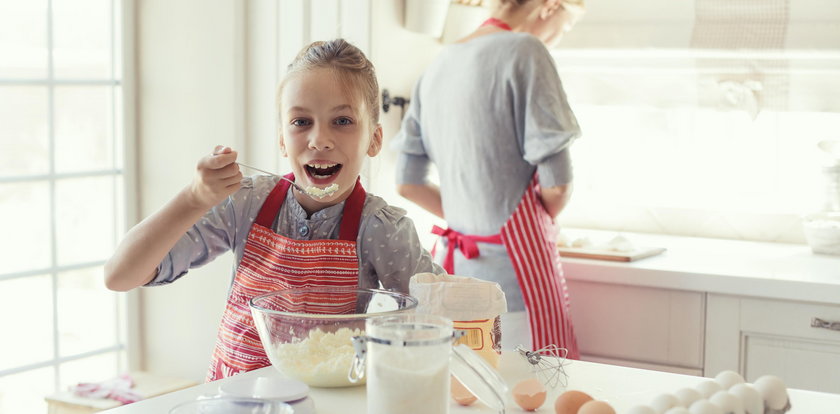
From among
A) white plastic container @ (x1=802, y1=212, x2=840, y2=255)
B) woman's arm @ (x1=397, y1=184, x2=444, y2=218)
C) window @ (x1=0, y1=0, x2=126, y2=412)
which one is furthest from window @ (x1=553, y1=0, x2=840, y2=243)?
window @ (x1=0, y1=0, x2=126, y2=412)

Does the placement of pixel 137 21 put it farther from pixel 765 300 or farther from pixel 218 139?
pixel 765 300

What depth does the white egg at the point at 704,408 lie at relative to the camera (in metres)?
0.88

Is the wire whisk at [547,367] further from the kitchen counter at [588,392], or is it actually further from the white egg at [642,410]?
the white egg at [642,410]

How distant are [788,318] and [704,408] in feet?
4.64

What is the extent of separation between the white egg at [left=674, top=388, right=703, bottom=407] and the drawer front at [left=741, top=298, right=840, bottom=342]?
53.4 inches

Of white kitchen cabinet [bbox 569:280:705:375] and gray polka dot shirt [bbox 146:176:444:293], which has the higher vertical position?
gray polka dot shirt [bbox 146:176:444:293]

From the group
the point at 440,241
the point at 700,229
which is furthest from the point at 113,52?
the point at 700,229

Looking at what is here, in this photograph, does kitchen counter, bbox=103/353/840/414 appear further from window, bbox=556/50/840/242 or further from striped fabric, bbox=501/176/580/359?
window, bbox=556/50/840/242

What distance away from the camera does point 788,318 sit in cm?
217

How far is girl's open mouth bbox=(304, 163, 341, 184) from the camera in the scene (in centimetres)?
133

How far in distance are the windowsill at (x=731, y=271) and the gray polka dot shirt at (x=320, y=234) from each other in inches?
40.7

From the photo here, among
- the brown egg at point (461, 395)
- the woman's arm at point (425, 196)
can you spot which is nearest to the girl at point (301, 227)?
the brown egg at point (461, 395)

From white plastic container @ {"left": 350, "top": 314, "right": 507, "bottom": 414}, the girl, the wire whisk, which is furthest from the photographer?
the girl

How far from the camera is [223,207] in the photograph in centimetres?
139
